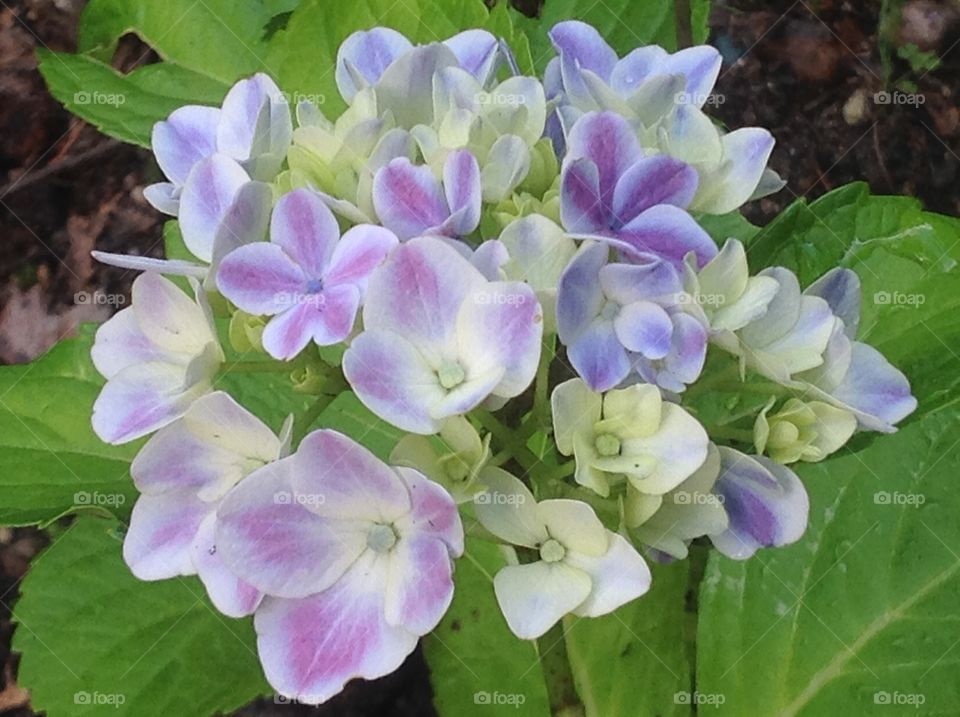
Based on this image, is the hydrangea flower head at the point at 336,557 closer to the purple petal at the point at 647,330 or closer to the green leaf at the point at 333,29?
the purple petal at the point at 647,330

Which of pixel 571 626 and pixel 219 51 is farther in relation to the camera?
pixel 219 51

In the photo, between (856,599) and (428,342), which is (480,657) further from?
(428,342)

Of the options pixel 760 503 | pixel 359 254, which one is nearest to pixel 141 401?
pixel 359 254

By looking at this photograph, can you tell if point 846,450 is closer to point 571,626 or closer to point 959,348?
point 959,348

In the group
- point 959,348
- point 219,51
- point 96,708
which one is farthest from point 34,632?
point 959,348

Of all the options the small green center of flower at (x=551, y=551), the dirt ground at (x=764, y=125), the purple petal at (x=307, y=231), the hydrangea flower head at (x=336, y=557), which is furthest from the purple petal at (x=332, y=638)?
the dirt ground at (x=764, y=125)

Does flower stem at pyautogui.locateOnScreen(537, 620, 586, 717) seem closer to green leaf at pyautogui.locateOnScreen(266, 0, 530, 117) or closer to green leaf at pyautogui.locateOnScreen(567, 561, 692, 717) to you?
green leaf at pyautogui.locateOnScreen(567, 561, 692, 717)

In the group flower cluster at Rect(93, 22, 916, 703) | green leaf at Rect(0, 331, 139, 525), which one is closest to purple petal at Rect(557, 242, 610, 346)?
flower cluster at Rect(93, 22, 916, 703)
